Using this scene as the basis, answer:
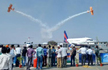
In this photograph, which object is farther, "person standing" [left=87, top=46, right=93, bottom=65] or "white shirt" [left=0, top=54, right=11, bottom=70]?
"person standing" [left=87, top=46, right=93, bottom=65]

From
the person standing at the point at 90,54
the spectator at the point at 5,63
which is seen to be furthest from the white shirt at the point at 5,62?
the person standing at the point at 90,54

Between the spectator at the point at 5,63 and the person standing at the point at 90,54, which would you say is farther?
the person standing at the point at 90,54

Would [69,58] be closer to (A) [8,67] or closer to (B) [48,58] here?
(B) [48,58]

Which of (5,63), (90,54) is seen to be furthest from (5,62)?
(90,54)

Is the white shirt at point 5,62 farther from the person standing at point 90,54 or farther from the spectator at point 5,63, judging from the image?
the person standing at point 90,54

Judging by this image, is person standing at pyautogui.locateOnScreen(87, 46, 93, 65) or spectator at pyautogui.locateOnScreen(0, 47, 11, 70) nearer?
spectator at pyautogui.locateOnScreen(0, 47, 11, 70)

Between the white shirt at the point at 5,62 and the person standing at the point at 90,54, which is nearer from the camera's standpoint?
the white shirt at the point at 5,62

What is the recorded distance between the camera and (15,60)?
38.2 feet

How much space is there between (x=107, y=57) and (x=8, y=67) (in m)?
11.4

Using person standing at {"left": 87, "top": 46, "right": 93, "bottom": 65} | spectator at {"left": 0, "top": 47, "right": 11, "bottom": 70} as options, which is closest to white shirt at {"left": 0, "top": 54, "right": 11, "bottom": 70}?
spectator at {"left": 0, "top": 47, "right": 11, "bottom": 70}

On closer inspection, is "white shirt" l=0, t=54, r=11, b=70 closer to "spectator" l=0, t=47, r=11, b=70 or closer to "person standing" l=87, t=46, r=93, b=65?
"spectator" l=0, t=47, r=11, b=70

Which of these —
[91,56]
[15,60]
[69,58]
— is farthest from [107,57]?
[15,60]

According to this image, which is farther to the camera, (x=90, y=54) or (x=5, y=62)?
(x=90, y=54)

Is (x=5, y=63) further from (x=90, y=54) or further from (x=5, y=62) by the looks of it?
(x=90, y=54)
